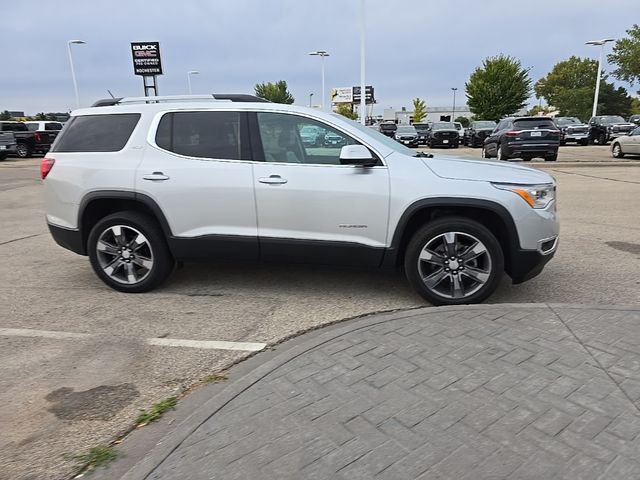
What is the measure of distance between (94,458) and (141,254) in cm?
271

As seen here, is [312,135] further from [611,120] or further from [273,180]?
[611,120]

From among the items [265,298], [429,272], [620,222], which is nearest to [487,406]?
[429,272]

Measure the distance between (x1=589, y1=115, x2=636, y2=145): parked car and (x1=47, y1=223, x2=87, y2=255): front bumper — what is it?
3164cm

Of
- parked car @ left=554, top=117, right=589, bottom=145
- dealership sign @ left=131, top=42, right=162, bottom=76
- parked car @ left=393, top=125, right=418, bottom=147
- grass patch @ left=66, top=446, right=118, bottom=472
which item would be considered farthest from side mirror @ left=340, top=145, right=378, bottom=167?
parked car @ left=554, top=117, right=589, bottom=145

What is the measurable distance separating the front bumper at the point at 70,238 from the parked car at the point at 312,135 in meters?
2.42

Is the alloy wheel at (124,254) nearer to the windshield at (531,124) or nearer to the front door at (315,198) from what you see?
the front door at (315,198)

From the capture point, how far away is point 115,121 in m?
5.00

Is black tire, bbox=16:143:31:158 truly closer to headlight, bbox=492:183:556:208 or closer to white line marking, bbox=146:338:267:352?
white line marking, bbox=146:338:267:352

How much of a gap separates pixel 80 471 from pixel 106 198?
3000 millimetres

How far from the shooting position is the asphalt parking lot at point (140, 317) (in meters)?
2.89

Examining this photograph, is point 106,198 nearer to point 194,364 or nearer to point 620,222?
point 194,364

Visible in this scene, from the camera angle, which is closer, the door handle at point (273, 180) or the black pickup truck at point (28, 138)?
the door handle at point (273, 180)

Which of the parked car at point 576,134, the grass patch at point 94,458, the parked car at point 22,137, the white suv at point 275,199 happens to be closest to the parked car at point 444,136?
the parked car at point 576,134

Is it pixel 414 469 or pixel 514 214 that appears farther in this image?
pixel 514 214
